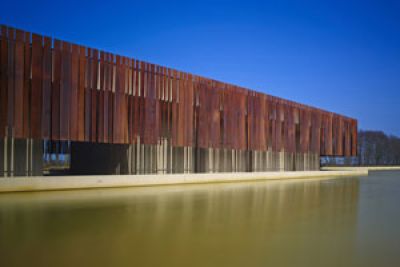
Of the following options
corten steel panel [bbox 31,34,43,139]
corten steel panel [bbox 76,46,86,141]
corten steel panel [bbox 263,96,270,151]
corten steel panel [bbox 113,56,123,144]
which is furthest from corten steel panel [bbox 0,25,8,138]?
corten steel panel [bbox 263,96,270,151]

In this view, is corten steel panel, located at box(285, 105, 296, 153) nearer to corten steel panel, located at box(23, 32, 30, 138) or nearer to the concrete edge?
the concrete edge

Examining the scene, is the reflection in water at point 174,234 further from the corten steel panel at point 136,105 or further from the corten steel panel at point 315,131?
the corten steel panel at point 315,131

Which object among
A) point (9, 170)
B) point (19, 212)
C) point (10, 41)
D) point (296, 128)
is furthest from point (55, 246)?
point (296, 128)

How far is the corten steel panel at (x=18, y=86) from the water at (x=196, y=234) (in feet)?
13.6

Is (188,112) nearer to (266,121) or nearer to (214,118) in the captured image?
(214,118)

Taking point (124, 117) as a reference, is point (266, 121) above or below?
above

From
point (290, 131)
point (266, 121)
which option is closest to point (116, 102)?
point (266, 121)

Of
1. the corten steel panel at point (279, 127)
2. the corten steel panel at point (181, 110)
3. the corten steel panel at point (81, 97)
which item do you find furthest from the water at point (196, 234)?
the corten steel panel at point (279, 127)

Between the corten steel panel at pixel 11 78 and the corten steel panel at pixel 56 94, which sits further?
the corten steel panel at pixel 56 94

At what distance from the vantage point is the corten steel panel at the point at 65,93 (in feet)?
48.4

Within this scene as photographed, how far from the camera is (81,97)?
15.4 metres

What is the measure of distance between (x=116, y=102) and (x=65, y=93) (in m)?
2.59

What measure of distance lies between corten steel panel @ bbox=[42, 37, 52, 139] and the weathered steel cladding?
0.04m

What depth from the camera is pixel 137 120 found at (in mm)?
17844
